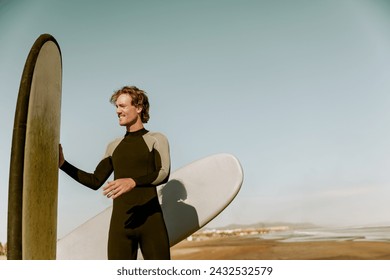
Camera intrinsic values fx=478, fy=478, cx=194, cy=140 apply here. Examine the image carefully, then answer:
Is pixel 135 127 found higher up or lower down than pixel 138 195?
higher up

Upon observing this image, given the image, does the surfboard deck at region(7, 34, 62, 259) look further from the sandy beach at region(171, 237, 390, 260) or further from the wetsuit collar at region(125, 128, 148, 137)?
the sandy beach at region(171, 237, 390, 260)

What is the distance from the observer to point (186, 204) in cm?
121

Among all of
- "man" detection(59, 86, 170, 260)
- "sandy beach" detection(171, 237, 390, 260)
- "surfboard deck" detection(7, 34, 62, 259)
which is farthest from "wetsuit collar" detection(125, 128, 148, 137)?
"sandy beach" detection(171, 237, 390, 260)

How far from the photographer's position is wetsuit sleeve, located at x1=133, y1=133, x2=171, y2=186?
866 millimetres

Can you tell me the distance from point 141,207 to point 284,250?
818mm

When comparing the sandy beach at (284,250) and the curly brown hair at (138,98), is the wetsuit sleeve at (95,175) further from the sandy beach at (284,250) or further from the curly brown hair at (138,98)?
the sandy beach at (284,250)

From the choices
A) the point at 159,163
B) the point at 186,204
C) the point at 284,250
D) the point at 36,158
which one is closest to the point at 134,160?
the point at 159,163

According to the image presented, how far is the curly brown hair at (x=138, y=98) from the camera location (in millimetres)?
972

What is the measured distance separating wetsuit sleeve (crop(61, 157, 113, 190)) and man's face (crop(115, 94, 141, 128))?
9cm

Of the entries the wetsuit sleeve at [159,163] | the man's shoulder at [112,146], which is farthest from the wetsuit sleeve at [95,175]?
the wetsuit sleeve at [159,163]

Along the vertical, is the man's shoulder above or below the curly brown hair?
below

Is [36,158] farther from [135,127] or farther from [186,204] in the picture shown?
[186,204]

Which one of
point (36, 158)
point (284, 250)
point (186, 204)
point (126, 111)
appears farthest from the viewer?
point (284, 250)

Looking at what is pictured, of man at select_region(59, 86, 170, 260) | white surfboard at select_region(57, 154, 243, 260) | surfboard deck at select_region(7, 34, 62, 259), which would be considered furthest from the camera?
white surfboard at select_region(57, 154, 243, 260)
